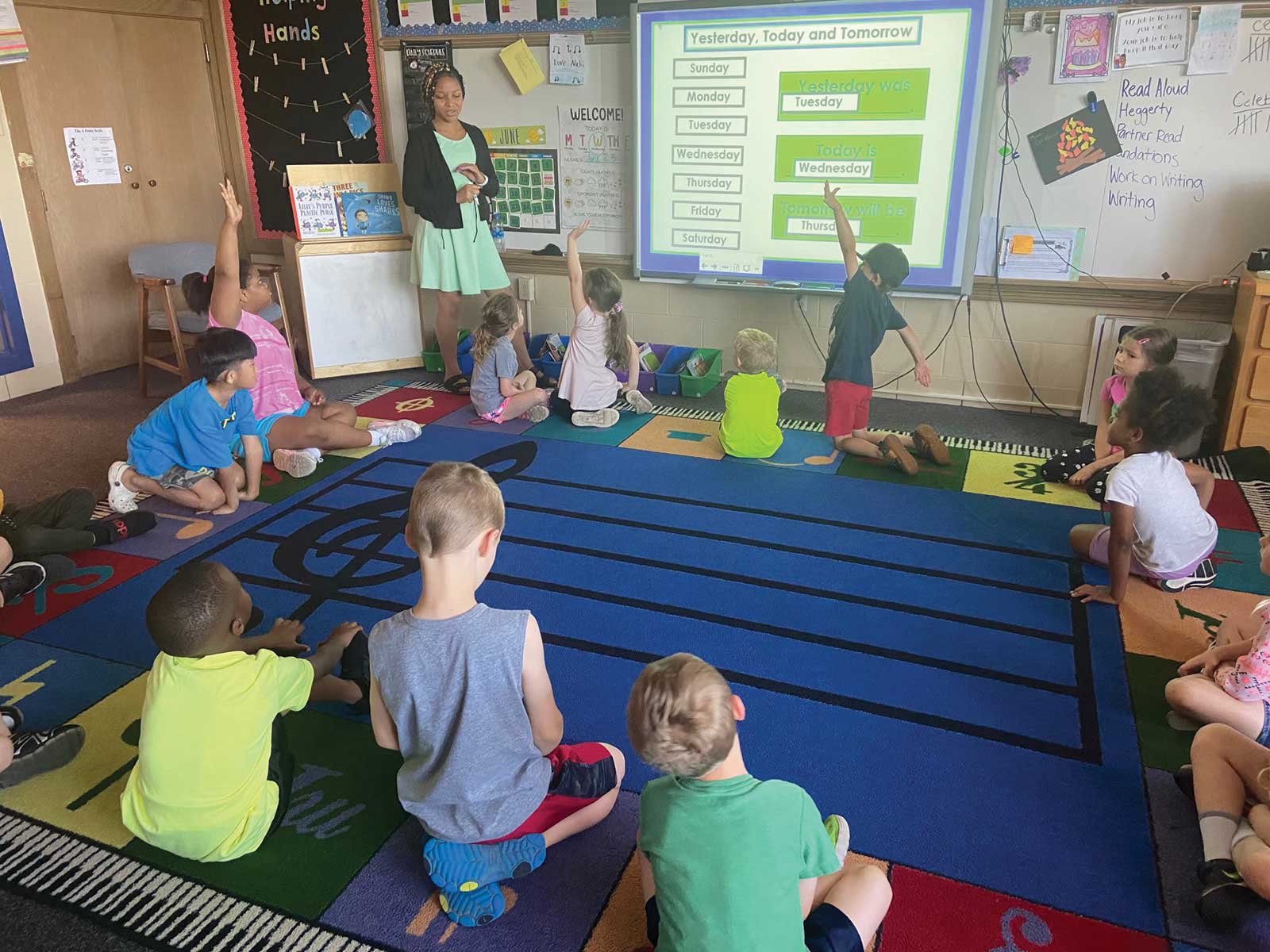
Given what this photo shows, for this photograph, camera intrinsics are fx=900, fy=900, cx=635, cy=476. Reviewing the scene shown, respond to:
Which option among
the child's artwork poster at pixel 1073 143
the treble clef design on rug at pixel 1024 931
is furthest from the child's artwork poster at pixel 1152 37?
the treble clef design on rug at pixel 1024 931

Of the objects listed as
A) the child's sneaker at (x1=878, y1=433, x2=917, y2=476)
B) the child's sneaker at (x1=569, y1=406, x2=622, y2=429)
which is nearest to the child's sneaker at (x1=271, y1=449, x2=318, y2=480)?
the child's sneaker at (x1=569, y1=406, x2=622, y2=429)

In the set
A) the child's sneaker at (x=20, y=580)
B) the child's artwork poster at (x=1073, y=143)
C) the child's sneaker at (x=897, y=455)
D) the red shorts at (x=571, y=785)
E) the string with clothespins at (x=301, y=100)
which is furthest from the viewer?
the string with clothespins at (x=301, y=100)

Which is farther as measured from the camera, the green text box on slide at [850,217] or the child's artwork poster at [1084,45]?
the green text box on slide at [850,217]

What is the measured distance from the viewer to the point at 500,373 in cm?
395

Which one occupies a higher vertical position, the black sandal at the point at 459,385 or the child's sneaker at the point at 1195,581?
the black sandal at the point at 459,385

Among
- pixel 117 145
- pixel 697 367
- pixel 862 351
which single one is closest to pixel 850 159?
pixel 862 351

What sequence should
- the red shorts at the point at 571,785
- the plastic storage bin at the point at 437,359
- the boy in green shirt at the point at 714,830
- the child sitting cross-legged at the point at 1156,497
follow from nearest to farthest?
the boy in green shirt at the point at 714,830, the red shorts at the point at 571,785, the child sitting cross-legged at the point at 1156,497, the plastic storage bin at the point at 437,359

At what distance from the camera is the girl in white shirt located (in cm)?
392

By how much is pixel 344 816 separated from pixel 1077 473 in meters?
2.71

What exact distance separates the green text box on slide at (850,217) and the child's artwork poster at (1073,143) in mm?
529

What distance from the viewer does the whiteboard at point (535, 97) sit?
437 cm

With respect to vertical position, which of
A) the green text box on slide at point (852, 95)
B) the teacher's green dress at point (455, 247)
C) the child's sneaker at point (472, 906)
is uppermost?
the green text box on slide at point (852, 95)

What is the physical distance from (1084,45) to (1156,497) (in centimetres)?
213

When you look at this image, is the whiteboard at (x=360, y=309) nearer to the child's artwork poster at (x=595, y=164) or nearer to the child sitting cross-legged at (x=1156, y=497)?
the child's artwork poster at (x=595, y=164)
